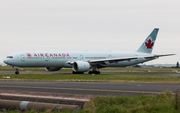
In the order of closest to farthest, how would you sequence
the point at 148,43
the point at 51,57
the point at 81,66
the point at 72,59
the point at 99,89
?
1. the point at 99,89
2. the point at 81,66
3. the point at 51,57
4. the point at 72,59
5. the point at 148,43

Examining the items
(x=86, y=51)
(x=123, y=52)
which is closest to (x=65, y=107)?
(x=86, y=51)

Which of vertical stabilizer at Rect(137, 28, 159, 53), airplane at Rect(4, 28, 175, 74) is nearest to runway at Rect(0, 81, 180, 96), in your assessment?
airplane at Rect(4, 28, 175, 74)

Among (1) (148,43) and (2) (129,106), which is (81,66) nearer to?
(1) (148,43)

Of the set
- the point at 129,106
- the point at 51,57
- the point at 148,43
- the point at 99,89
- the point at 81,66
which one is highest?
the point at 148,43

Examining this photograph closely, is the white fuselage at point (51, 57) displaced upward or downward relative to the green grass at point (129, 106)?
upward

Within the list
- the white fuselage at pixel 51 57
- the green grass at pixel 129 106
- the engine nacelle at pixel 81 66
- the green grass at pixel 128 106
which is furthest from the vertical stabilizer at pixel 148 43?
the green grass at pixel 129 106

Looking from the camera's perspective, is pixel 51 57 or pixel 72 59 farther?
pixel 72 59

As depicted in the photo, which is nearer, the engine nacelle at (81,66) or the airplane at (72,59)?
the engine nacelle at (81,66)

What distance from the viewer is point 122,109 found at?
11930 mm

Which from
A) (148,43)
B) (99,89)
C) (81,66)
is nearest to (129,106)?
(99,89)

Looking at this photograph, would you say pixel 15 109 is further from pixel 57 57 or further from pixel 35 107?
pixel 57 57

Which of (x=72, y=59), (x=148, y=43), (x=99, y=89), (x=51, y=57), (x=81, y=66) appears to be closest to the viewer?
(x=99, y=89)

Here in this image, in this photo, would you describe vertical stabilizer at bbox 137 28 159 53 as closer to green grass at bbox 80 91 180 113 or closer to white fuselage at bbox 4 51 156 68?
white fuselage at bbox 4 51 156 68

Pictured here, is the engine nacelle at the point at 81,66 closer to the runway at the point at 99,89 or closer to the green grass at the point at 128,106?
the runway at the point at 99,89
